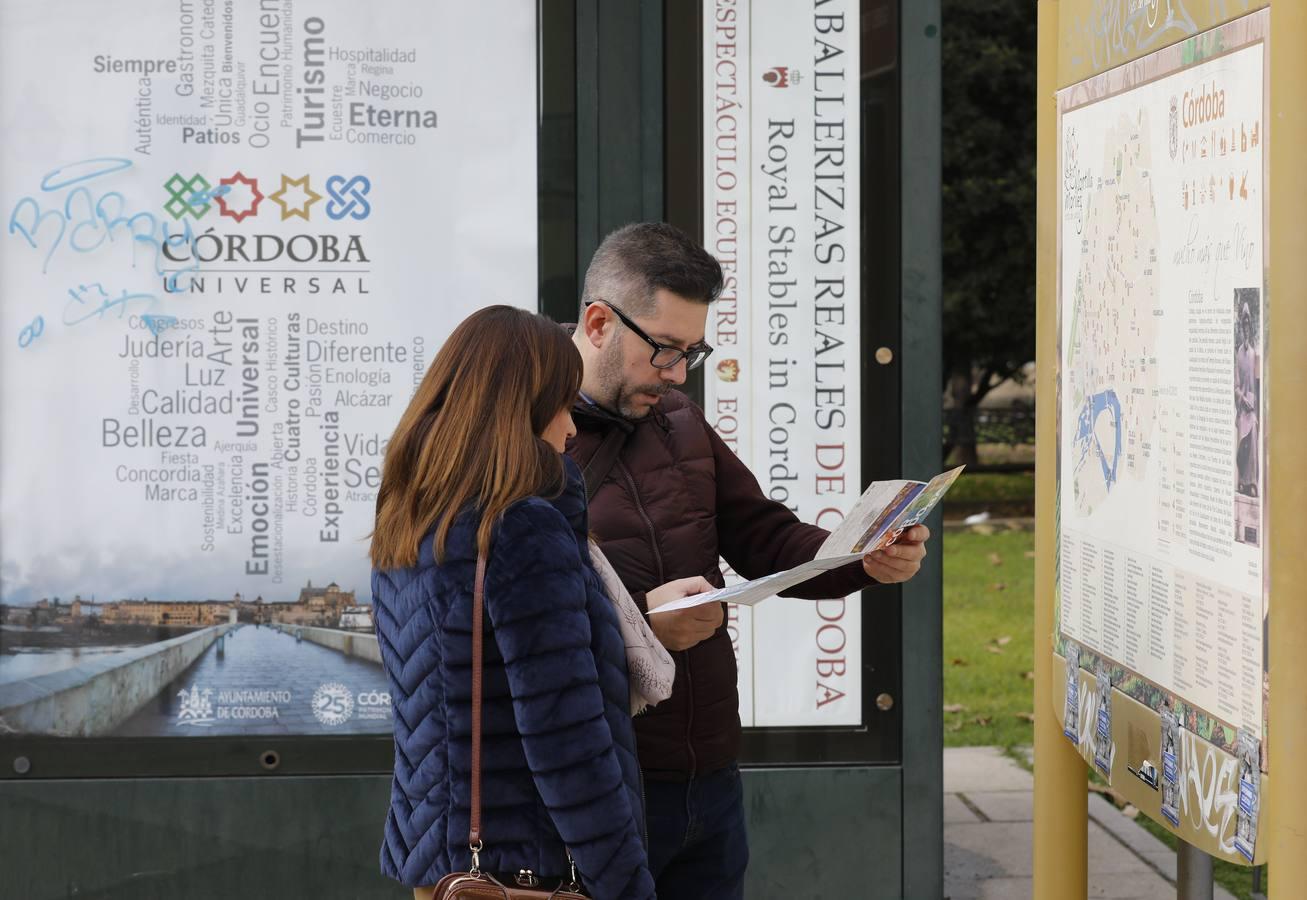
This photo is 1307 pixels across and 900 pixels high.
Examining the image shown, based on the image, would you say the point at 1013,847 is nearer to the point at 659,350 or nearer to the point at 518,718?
the point at 659,350

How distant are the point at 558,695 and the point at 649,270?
89 centimetres

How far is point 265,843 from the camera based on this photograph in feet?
14.8

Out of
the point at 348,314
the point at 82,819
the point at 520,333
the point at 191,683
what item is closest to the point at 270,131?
the point at 348,314

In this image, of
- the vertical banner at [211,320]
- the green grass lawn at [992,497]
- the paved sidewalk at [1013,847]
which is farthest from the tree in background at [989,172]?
the vertical banner at [211,320]

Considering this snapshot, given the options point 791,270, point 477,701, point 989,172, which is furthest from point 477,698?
point 989,172

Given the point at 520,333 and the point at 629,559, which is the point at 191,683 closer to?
the point at 629,559

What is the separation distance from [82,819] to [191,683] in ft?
1.63

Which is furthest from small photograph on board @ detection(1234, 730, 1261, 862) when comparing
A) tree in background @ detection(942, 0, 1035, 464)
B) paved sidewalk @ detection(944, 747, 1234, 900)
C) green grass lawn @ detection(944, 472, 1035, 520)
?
tree in background @ detection(942, 0, 1035, 464)

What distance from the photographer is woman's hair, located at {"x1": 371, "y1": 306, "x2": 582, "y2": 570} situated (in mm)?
2293

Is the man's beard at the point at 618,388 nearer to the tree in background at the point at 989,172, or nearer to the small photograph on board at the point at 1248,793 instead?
the small photograph on board at the point at 1248,793

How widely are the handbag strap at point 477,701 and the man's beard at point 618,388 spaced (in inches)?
25.9

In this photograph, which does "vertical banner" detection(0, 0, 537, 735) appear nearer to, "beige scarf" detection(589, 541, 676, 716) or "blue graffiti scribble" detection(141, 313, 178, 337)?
"blue graffiti scribble" detection(141, 313, 178, 337)

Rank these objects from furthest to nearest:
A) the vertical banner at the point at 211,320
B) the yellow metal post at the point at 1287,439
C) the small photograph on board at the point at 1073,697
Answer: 1. the vertical banner at the point at 211,320
2. the small photograph on board at the point at 1073,697
3. the yellow metal post at the point at 1287,439

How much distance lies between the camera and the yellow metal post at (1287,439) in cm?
191
